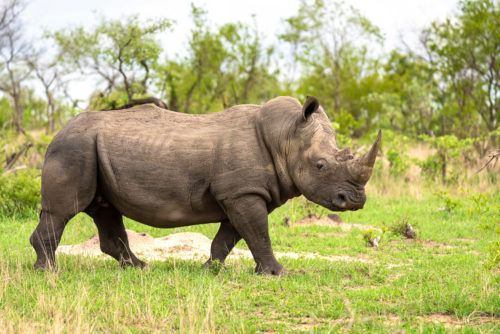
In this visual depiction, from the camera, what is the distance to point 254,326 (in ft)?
Answer: 14.8

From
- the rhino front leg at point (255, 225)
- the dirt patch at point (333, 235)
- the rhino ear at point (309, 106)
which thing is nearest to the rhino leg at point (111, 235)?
the rhino front leg at point (255, 225)

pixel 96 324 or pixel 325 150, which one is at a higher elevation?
pixel 325 150

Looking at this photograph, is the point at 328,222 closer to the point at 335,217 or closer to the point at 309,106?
the point at 335,217

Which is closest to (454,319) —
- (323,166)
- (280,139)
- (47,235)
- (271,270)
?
(323,166)

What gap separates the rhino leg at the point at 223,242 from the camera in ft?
21.6

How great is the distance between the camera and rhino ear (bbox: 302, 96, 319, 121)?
6047 mm

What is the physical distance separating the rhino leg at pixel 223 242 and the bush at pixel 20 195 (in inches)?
217

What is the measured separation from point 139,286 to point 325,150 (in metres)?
2.26

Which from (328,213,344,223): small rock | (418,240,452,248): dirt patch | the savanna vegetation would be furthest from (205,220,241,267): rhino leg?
(328,213,344,223): small rock

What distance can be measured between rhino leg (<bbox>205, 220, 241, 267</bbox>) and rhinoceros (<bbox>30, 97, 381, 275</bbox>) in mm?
348

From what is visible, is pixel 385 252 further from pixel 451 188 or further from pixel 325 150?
pixel 451 188

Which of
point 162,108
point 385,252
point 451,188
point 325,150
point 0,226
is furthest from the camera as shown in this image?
point 451,188

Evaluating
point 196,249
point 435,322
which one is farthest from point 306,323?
point 196,249

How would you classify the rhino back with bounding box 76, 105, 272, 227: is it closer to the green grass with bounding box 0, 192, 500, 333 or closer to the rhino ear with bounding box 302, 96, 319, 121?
the rhino ear with bounding box 302, 96, 319, 121
